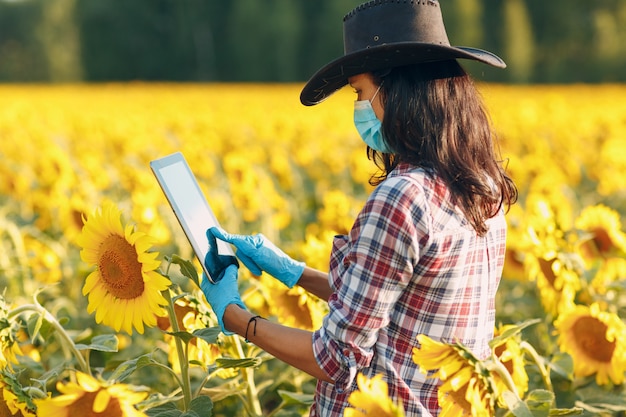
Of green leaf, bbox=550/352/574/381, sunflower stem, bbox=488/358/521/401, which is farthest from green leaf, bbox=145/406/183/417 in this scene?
green leaf, bbox=550/352/574/381

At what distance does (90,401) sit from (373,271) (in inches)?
22.4

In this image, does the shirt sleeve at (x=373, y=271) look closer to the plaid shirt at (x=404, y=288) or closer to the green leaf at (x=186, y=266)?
the plaid shirt at (x=404, y=288)

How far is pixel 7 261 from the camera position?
11.7 ft

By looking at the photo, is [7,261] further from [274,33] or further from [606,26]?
[274,33]

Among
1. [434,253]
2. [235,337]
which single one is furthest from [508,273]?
[434,253]

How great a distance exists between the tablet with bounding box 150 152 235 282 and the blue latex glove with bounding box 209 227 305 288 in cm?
4

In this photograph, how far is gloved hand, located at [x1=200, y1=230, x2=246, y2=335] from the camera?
186 cm

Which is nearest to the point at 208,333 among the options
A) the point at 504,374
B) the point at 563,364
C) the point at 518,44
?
the point at 504,374

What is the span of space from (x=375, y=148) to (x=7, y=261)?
2.21m

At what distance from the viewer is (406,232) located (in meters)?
1.63

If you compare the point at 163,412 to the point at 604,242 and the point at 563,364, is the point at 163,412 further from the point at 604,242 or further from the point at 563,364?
the point at 604,242

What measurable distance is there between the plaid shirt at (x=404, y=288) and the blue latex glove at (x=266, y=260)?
0.24m

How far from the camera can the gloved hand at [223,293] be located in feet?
6.09

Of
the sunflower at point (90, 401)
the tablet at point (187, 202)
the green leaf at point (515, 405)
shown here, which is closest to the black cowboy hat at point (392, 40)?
the tablet at point (187, 202)
